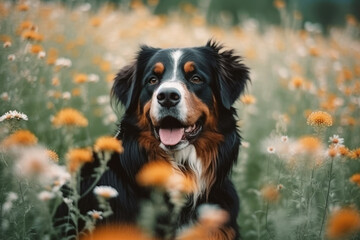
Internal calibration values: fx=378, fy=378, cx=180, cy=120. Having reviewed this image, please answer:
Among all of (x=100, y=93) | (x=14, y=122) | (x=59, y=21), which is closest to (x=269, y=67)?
(x=100, y=93)

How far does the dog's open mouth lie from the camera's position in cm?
287

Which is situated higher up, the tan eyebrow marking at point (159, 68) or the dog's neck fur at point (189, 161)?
the tan eyebrow marking at point (159, 68)

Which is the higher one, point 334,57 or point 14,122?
point 334,57

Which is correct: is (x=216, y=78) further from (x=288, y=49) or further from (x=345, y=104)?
(x=288, y=49)

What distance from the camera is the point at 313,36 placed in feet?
26.2

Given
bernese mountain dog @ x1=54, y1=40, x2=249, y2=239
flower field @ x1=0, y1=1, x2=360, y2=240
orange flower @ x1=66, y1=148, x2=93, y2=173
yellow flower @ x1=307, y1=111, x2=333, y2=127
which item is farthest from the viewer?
bernese mountain dog @ x1=54, y1=40, x2=249, y2=239

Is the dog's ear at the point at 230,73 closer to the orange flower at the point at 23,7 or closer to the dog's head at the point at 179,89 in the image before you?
the dog's head at the point at 179,89

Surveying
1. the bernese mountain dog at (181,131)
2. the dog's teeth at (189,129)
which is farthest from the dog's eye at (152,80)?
the dog's teeth at (189,129)

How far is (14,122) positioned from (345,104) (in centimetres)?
415

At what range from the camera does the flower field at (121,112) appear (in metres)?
1.81

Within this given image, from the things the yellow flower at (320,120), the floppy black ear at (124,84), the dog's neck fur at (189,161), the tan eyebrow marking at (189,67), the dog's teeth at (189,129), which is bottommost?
the dog's neck fur at (189,161)

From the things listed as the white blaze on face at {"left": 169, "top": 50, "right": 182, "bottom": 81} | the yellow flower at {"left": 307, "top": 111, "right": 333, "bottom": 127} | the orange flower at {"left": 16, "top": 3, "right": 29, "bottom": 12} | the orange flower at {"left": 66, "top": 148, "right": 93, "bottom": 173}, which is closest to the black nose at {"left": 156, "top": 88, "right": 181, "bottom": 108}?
the white blaze on face at {"left": 169, "top": 50, "right": 182, "bottom": 81}

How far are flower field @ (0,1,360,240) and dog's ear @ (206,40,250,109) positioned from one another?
31cm

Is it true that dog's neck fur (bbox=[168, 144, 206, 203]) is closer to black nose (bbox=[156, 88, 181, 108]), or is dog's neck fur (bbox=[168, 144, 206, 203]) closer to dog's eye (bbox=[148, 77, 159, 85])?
black nose (bbox=[156, 88, 181, 108])
